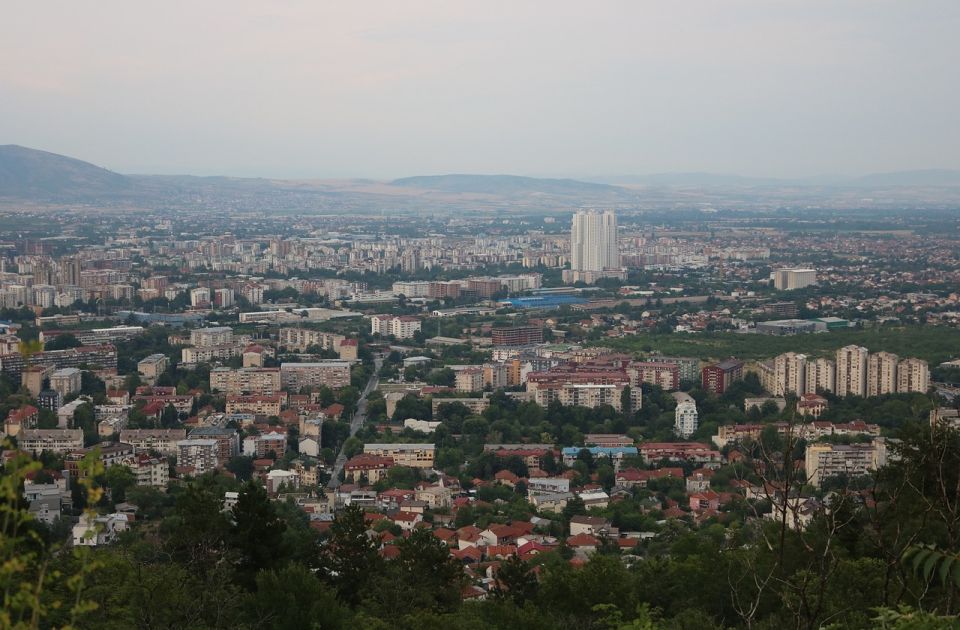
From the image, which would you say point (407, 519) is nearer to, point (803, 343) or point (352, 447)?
point (352, 447)

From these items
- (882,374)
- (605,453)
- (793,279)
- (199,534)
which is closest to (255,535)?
(199,534)

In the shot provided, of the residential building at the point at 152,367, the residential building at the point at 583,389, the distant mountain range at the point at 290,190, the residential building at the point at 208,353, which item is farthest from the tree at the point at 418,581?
the distant mountain range at the point at 290,190

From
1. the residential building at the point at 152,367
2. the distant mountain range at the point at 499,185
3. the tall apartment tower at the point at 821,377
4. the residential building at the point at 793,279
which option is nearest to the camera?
the tall apartment tower at the point at 821,377

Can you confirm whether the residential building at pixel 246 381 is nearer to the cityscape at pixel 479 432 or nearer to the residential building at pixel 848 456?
the cityscape at pixel 479 432

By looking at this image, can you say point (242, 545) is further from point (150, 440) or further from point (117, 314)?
point (117, 314)

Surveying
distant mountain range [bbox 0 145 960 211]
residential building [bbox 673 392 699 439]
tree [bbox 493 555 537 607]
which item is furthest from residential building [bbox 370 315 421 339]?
distant mountain range [bbox 0 145 960 211]

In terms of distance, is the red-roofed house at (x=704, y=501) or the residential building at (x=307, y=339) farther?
the residential building at (x=307, y=339)
